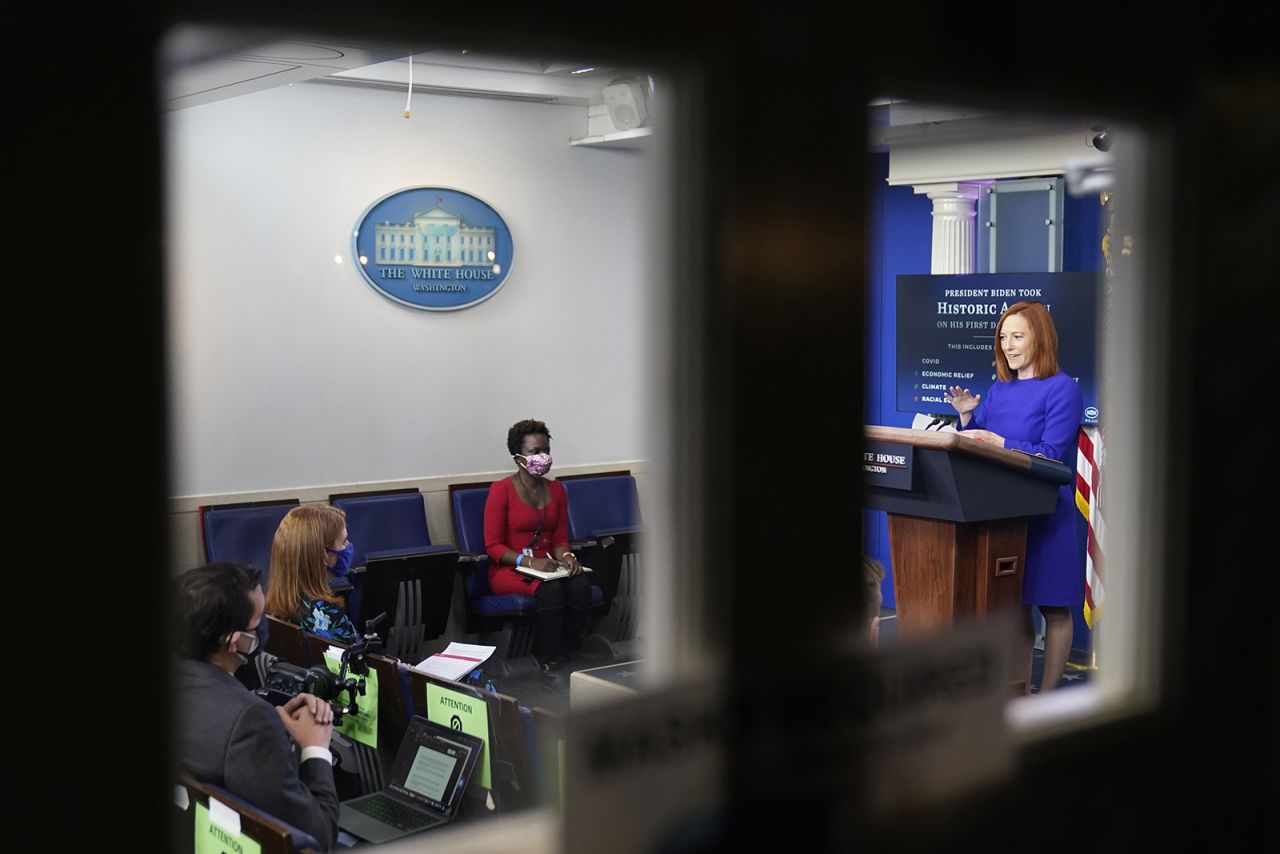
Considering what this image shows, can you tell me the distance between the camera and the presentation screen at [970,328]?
6945 millimetres

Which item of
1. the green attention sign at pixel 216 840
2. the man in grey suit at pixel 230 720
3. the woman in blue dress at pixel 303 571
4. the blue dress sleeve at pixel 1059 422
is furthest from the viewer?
the blue dress sleeve at pixel 1059 422

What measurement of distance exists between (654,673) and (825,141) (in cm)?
47

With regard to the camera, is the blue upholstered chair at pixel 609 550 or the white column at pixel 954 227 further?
the white column at pixel 954 227

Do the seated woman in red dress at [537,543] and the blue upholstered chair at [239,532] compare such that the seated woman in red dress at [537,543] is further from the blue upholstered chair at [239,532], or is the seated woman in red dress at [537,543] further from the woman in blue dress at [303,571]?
the woman in blue dress at [303,571]

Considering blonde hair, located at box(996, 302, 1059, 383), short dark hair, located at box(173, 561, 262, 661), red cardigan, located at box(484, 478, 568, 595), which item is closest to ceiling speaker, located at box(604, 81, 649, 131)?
red cardigan, located at box(484, 478, 568, 595)

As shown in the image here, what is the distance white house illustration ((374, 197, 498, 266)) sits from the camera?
24.4ft

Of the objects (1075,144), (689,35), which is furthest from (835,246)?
(1075,144)

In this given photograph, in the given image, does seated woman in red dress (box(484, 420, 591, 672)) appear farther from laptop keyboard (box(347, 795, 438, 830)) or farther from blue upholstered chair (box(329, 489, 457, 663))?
laptop keyboard (box(347, 795, 438, 830))

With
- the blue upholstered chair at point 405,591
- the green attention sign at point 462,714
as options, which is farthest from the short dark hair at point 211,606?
the blue upholstered chair at point 405,591

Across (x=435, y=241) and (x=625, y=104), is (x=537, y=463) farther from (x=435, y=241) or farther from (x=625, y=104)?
(x=625, y=104)

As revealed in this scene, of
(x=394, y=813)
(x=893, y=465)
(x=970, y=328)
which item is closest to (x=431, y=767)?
(x=394, y=813)

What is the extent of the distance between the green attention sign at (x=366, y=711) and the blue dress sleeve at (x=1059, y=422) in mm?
2689

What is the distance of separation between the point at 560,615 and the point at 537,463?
865 millimetres

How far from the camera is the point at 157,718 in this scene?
76 cm
